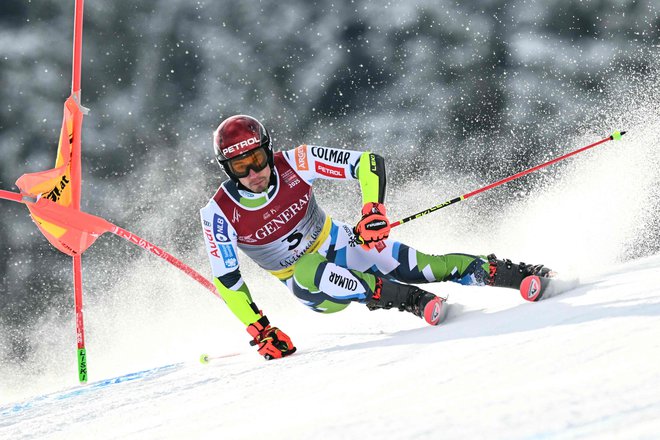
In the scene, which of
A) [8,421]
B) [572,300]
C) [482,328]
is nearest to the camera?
[482,328]

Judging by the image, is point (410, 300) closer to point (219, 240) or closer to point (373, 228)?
point (373, 228)

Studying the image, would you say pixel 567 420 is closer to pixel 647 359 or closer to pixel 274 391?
pixel 647 359

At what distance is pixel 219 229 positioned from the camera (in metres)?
4.35

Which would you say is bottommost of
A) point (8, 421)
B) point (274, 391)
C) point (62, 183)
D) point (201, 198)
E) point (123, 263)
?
point (274, 391)

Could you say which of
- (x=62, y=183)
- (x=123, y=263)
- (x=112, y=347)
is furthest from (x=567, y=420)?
(x=123, y=263)

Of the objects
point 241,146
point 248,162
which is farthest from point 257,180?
point 241,146

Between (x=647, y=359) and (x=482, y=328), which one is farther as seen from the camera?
(x=482, y=328)

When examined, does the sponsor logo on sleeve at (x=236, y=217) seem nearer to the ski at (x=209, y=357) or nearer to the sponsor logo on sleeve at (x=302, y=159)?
the sponsor logo on sleeve at (x=302, y=159)

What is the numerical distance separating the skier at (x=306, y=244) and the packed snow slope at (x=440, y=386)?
193mm

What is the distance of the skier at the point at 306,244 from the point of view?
4012mm

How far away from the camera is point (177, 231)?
12023 millimetres

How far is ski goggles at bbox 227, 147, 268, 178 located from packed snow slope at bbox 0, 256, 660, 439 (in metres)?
1.15

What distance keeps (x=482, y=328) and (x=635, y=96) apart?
8.86 meters

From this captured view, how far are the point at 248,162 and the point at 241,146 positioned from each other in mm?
113
